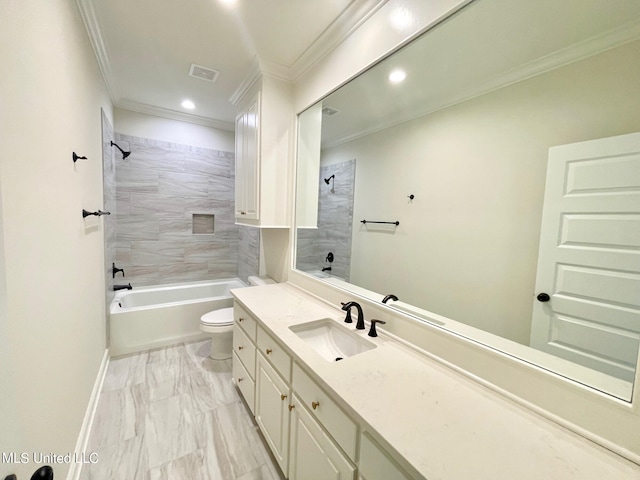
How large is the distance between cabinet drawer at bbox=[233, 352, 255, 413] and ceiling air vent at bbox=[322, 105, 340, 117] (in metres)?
2.10

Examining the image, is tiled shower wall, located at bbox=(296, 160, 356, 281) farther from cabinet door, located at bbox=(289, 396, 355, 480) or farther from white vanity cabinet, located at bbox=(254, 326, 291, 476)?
cabinet door, located at bbox=(289, 396, 355, 480)

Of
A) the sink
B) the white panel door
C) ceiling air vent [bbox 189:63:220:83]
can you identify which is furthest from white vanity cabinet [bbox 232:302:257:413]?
ceiling air vent [bbox 189:63:220:83]

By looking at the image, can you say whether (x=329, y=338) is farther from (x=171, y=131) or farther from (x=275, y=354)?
(x=171, y=131)

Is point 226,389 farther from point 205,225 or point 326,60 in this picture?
point 326,60

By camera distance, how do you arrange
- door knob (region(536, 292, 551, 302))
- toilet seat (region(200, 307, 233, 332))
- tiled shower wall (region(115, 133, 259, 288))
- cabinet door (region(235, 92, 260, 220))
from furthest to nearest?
1. tiled shower wall (region(115, 133, 259, 288))
2. toilet seat (region(200, 307, 233, 332))
3. cabinet door (region(235, 92, 260, 220))
4. door knob (region(536, 292, 551, 302))

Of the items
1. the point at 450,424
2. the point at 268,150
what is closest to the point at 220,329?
the point at 268,150

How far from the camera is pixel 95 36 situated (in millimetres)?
1722

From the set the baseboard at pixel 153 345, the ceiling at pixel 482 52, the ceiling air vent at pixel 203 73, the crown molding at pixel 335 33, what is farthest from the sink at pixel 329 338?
the ceiling air vent at pixel 203 73

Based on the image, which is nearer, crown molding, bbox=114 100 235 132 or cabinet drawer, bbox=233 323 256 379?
cabinet drawer, bbox=233 323 256 379

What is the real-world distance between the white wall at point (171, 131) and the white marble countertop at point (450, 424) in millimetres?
3240

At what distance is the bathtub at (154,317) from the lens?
2.56 meters

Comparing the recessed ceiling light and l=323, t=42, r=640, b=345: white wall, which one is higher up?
the recessed ceiling light

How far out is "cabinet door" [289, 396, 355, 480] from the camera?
0.92 meters

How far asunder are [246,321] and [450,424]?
1376mm
